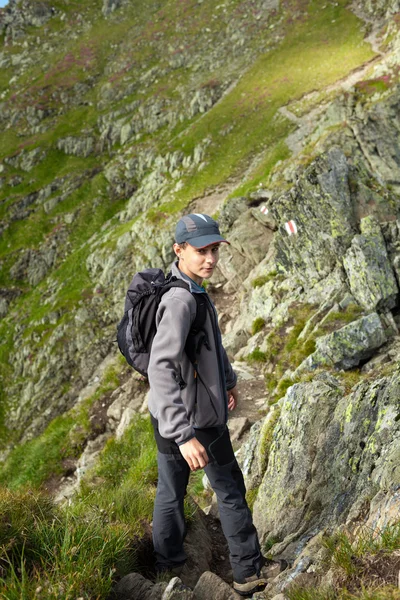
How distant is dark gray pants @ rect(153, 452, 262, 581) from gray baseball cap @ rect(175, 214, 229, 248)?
2577 mm

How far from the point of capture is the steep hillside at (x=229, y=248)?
600 centimetres

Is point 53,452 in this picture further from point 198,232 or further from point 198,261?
point 198,232

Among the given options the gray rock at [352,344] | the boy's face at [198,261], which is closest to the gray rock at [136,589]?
the boy's face at [198,261]

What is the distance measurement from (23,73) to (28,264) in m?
75.1

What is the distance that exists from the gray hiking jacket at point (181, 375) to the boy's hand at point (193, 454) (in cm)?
6

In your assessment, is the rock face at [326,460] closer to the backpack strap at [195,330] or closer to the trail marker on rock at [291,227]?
the backpack strap at [195,330]

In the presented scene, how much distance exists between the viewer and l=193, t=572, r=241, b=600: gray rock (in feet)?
13.6

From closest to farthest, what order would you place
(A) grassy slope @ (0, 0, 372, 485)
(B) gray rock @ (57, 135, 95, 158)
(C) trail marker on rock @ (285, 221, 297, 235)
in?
(C) trail marker on rock @ (285, 221, 297, 235) < (A) grassy slope @ (0, 0, 372, 485) < (B) gray rock @ (57, 135, 95, 158)

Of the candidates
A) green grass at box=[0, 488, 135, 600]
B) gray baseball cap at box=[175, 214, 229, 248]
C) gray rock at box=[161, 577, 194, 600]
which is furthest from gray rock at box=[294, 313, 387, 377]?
gray rock at box=[161, 577, 194, 600]

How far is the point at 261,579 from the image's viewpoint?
4.55 metres

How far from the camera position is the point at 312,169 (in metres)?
19.2

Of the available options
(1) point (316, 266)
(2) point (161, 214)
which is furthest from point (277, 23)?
(1) point (316, 266)

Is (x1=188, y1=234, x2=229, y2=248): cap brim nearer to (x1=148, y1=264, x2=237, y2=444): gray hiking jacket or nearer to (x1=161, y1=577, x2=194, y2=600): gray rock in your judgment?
(x1=148, y1=264, x2=237, y2=444): gray hiking jacket

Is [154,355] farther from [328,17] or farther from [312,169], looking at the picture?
[328,17]
